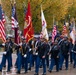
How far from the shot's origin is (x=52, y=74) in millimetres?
16016

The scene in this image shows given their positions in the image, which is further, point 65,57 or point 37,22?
point 37,22

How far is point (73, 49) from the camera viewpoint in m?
19.3

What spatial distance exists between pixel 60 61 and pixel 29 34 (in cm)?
268

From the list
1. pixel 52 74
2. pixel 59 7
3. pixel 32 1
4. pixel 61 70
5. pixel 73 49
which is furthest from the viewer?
pixel 59 7

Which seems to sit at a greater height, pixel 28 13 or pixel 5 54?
pixel 28 13

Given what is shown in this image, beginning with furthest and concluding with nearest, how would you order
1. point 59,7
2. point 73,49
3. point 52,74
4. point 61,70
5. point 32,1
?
point 59,7 → point 32,1 → point 73,49 → point 61,70 → point 52,74

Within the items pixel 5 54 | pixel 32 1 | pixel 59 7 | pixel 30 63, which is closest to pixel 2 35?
pixel 5 54

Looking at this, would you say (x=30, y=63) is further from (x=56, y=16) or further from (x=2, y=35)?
(x=56, y=16)

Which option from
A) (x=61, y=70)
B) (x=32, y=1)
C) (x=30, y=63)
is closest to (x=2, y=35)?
(x=30, y=63)

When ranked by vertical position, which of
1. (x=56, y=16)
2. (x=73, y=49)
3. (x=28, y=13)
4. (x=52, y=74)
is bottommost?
(x=52, y=74)

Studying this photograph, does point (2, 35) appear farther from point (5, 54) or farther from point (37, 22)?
point (37, 22)

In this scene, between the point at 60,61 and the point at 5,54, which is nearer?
the point at 5,54

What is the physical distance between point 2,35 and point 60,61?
361 centimetres

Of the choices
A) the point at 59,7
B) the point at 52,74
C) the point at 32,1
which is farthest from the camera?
the point at 59,7
